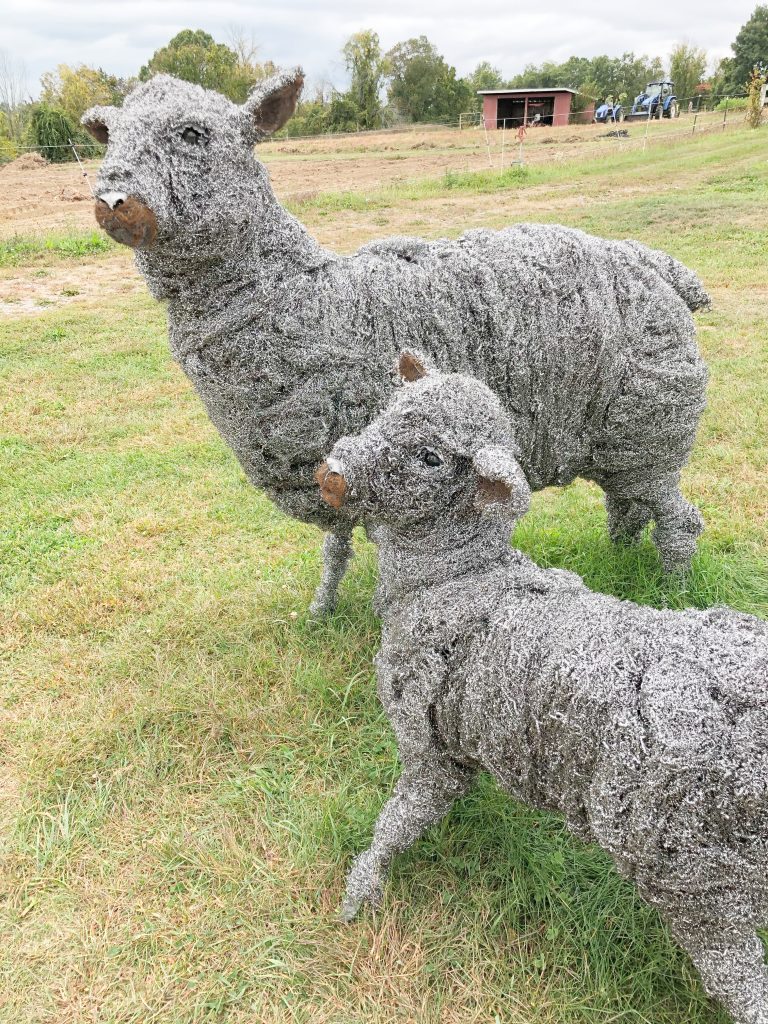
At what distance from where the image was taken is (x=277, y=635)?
3295mm

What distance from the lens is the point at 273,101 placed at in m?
2.02

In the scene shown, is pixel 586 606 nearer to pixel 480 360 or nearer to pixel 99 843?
pixel 480 360

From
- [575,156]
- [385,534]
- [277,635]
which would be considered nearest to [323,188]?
[575,156]

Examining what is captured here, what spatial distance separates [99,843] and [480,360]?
2.02 meters

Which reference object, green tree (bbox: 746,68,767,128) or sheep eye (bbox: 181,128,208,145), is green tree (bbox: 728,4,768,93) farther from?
sheep eye (bbox: 181,128,208,145)

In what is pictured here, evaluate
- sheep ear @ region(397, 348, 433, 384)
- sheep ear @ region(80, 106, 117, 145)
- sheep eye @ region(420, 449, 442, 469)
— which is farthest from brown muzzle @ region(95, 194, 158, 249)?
sheep eye @ region(420, 449, 442, 469)

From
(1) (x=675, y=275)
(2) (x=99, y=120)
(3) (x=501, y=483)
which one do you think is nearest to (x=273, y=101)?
(2) (x=99, y=120)

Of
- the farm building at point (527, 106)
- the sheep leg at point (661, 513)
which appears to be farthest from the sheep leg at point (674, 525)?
the farm building at point (527, 106)

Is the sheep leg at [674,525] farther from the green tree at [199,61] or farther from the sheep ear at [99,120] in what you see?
the green tree at [199,61]

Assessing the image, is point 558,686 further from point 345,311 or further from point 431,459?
point 345,311

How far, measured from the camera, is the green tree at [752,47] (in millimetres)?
38750

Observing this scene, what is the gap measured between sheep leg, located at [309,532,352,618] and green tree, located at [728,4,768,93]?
148 feet

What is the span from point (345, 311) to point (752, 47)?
157ft

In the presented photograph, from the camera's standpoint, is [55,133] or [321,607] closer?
[321,607]
